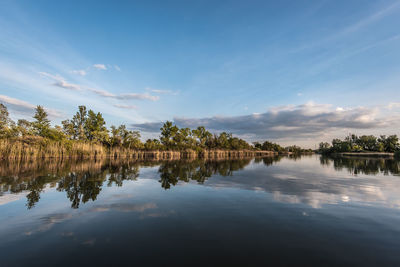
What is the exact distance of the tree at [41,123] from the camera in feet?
135

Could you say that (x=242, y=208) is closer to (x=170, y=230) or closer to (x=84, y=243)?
(x=170, y=230)

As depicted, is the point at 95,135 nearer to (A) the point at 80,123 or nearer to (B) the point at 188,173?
(A) the point at 80,123

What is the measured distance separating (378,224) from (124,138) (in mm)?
62984

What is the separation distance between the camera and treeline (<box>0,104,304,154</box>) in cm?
3639

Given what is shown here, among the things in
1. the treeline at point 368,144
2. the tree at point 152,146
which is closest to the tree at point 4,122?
the tree at point 152,146

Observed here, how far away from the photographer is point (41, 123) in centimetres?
4225

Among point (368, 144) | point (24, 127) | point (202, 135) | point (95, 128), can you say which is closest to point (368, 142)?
point (368, 144)

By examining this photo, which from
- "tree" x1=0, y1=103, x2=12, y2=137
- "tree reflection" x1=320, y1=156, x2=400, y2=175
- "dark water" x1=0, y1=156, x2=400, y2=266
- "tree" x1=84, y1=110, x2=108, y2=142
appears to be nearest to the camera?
"dark water" x1=0, y1=156, x2=400, y2=266

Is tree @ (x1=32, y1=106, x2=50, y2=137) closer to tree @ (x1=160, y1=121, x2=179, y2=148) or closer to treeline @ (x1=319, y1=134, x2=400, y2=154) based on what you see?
tree @ (x1=160, y1=121, x2=179, y2=148)

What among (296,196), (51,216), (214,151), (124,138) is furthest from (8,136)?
(214,151)

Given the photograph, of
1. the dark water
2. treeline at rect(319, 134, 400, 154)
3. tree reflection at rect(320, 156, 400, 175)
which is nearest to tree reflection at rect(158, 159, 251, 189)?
the dark water

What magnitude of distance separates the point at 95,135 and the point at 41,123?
44.7ft

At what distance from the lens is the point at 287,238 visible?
183 inches

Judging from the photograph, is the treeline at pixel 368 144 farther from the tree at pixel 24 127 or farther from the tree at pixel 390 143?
the tree at pixel 24 127
